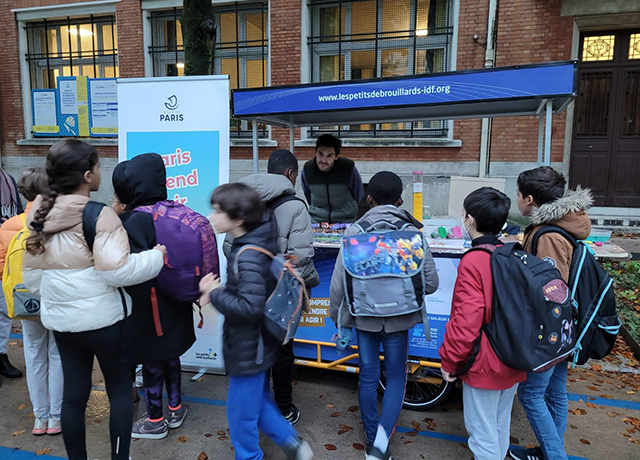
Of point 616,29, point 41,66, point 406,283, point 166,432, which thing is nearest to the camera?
point 406,283

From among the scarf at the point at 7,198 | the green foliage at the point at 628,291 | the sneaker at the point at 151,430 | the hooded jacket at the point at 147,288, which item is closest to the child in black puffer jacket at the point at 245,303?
the hooded jacket at the point at 147,288

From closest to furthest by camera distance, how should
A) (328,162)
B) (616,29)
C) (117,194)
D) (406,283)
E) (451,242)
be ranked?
(406,283) → (117,194) → (451,242) → (328,162) → (616,29)

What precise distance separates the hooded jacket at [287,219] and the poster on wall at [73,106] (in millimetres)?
11139

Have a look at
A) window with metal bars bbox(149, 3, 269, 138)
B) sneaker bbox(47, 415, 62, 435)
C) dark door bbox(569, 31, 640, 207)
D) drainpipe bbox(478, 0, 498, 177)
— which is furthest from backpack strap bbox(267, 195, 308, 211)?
dark door bbox(569, 31, 640, 207)

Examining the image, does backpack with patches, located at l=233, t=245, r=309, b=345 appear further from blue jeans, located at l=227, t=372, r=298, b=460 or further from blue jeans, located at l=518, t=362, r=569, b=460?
blue jeans, located at l=518, t=362, r=569, b=460

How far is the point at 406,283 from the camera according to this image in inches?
103

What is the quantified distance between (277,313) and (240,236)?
1.47 feet

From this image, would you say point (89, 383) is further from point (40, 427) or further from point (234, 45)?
point (234, 45)

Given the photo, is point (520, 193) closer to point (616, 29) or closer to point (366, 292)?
point (366, 292)

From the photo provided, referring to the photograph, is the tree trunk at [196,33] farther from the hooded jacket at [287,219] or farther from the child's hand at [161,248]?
the child's hand at [161,248]

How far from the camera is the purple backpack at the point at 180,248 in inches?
108

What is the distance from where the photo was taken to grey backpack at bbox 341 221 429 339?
103 inches

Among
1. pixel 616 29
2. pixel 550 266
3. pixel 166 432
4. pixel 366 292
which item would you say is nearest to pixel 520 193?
pixel 550 266

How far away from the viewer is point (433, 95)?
366 centimetres
